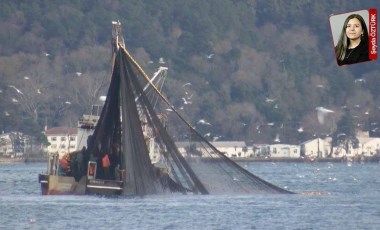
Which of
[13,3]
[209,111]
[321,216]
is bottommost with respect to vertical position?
[321,216]

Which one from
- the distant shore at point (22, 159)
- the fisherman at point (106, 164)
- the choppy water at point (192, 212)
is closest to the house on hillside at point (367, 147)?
the distant shore at point (22, 159)

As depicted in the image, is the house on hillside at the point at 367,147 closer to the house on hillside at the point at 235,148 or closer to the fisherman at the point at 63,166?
the house on hillside at the point at 235,148

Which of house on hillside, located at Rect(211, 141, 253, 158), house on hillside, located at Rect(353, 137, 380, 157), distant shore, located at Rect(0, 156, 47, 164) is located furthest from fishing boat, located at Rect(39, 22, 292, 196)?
house on hillside, located at Rect(353, 137, 380, 157)

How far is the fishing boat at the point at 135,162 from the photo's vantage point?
4956 cm

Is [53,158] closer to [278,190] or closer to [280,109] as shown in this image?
[278,190]

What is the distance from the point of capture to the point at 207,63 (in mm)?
170625

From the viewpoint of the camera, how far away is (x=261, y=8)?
198 meters

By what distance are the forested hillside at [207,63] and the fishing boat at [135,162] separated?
8274 cm

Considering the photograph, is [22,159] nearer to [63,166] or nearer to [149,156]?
[63,166]

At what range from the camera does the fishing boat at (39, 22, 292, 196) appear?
49562mm

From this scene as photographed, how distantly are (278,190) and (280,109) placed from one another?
110m

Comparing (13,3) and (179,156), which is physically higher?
(13,3)

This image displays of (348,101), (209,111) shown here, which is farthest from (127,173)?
(348,101)

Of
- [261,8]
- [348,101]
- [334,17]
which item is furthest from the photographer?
[261,8]
